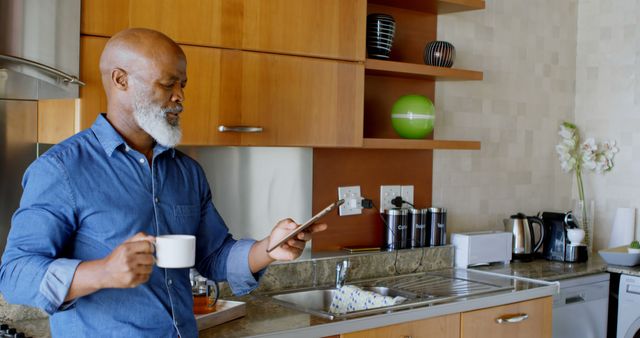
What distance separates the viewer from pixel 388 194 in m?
3.59

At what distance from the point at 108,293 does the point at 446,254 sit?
7.03ft

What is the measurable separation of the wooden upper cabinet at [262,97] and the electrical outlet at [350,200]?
18.6 inches

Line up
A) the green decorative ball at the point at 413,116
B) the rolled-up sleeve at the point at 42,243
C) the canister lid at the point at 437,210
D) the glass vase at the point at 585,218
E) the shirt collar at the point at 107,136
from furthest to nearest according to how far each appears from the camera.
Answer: the glass vase at the point at 585,218 < the canister lid at the point at 437,210 < the green decorative ball at the point at 413,116 < the shirt collar at the point at 107,136 < the rolled-up sleeve at the point at 42,243

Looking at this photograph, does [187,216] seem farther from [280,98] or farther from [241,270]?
[280,98]

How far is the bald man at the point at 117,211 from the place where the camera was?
62.6 inches

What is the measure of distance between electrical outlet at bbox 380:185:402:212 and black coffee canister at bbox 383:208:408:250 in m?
0.09

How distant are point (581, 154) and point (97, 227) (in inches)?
134

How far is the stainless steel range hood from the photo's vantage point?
6.59ft

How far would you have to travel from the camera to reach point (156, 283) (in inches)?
71.6

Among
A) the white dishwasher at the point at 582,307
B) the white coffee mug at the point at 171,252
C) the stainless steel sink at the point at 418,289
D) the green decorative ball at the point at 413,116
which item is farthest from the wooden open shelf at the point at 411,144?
the white coffee mug at the point at 171,252

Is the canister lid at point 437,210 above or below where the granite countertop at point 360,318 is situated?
above

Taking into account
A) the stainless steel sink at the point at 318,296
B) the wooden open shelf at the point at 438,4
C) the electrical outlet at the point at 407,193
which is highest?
the wooden open shelf at the point at 438,4

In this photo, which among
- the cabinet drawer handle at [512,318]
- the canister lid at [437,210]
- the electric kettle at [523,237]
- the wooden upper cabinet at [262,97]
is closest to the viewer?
the wooden upper cabinet at [262,97]

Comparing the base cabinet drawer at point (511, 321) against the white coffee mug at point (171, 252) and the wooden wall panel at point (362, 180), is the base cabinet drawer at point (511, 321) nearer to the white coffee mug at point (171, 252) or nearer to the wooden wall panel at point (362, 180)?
the wooden wall panel at point (362, 180)
